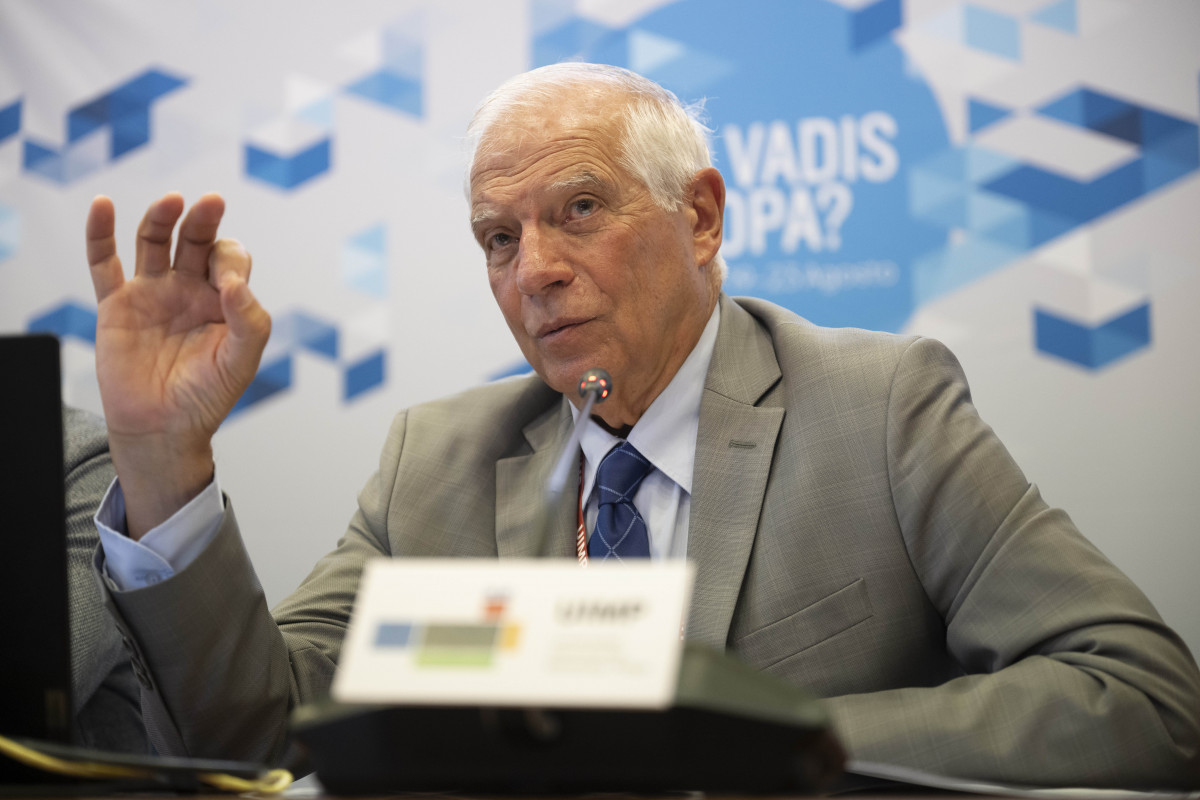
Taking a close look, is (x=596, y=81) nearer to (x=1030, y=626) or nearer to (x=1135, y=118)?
(x=1030, y=626)

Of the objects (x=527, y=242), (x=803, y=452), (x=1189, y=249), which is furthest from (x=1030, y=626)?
(x=1189, y=249)

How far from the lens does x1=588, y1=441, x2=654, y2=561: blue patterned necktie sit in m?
1.58

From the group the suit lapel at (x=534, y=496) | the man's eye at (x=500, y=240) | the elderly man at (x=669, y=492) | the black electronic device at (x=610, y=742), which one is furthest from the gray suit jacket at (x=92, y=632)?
the black electronic device at (x=610, y=742)

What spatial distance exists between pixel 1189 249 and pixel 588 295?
181 centimetres

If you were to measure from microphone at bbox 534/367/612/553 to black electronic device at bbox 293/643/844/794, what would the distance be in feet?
0.63

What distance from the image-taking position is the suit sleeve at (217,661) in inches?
46.9

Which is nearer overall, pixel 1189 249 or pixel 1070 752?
pixel 1070 752

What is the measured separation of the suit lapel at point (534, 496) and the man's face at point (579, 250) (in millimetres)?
137

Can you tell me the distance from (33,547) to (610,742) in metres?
0.54

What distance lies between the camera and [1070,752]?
1.09m

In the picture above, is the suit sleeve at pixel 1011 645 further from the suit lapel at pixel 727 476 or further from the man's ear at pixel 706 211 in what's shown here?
the man's ear at pixel 706 211

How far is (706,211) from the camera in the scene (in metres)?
1.85

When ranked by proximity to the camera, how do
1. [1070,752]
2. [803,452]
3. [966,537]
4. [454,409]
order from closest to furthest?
1. [1070,752]
2. [966,537]
3. [803,452]
4. [454,409]

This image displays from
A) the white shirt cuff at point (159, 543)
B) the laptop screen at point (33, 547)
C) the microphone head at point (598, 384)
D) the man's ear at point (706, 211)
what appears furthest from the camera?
the man's ear at point (706, 211)
